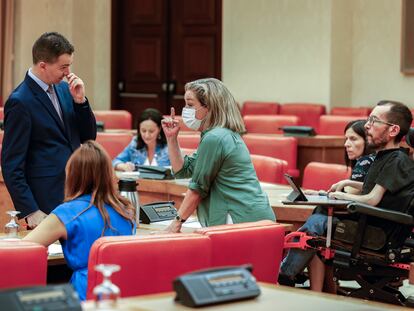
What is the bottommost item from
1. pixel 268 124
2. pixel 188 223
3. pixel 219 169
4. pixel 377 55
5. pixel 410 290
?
pixel 410 290

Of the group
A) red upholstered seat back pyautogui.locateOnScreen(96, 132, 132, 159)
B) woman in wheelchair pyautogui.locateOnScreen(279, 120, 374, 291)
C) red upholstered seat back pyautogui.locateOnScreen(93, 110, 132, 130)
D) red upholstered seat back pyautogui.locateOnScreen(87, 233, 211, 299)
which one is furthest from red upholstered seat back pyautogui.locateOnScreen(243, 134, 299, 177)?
red upholstered seat back pyautogui.locateOnScreen(87, 233, 211, 299)

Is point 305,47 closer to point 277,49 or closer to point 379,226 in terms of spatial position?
point 277,49

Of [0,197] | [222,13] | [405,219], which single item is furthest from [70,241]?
[222,13]

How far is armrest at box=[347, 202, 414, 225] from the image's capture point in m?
4.81

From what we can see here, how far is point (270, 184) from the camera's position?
6652 mm

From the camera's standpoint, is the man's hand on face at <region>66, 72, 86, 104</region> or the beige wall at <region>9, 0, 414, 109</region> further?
the beige wall at <region>9, 0, 414, 109</region>

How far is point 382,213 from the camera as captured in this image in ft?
15.8

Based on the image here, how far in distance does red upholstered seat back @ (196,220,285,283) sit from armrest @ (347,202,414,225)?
859mm

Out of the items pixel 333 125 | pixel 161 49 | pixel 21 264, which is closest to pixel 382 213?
pixel 21 264

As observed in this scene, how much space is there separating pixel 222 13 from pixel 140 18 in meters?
1.48

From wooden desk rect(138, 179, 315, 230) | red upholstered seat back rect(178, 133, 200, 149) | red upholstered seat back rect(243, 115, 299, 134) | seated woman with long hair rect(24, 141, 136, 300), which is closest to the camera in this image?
seated woman with long hair rect(24, 141, 136, 300)

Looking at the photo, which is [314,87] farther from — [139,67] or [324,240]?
[324,240]

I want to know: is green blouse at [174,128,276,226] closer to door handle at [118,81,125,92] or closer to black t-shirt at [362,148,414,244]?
black t-shirt at [362,148,414,244]

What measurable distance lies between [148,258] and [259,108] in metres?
10.2
